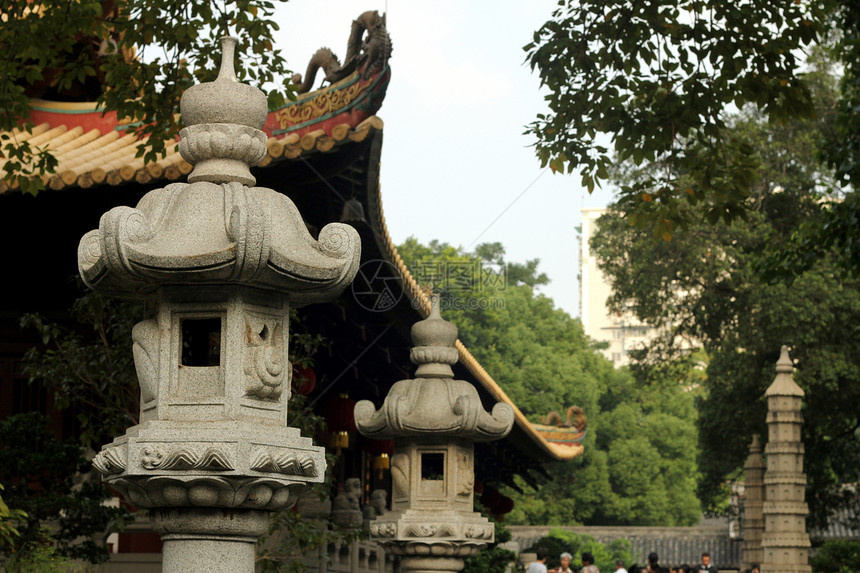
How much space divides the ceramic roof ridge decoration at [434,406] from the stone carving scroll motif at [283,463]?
3.49 metres

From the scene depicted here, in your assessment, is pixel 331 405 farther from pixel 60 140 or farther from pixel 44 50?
pixel 44 50

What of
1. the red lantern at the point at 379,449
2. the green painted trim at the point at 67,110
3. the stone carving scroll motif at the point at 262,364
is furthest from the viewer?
the red lantern at the point at 379,449

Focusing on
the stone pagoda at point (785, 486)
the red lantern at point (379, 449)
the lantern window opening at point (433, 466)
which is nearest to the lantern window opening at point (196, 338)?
the lantern window opening at point (433, 466)

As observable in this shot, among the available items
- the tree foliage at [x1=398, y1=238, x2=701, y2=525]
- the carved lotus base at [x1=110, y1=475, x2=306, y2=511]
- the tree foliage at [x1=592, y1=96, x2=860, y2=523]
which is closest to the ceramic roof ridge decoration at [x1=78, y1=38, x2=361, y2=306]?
the carved lotus base at [x1=110, y1=475, x2=306, y2=511]

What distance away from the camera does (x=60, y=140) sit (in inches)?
409

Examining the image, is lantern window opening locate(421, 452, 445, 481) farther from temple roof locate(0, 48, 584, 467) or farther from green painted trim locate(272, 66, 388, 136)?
green painted trim locate(272, 66, 388, 136)

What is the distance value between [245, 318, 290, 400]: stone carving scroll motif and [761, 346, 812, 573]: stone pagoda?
1588cm

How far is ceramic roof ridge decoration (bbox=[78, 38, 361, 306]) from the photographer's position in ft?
14.1

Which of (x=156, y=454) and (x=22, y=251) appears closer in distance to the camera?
(x=156, y=454)

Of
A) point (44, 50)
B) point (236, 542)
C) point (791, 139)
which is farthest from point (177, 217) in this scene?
point (791, 139)

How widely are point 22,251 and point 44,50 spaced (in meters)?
1.74

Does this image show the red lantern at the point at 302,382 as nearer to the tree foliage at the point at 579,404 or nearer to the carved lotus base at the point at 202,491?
the carved lotus base at the point at 202,491

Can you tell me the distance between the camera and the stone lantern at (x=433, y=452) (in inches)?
310

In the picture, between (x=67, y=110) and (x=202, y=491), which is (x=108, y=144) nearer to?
(x=67, y=110)
